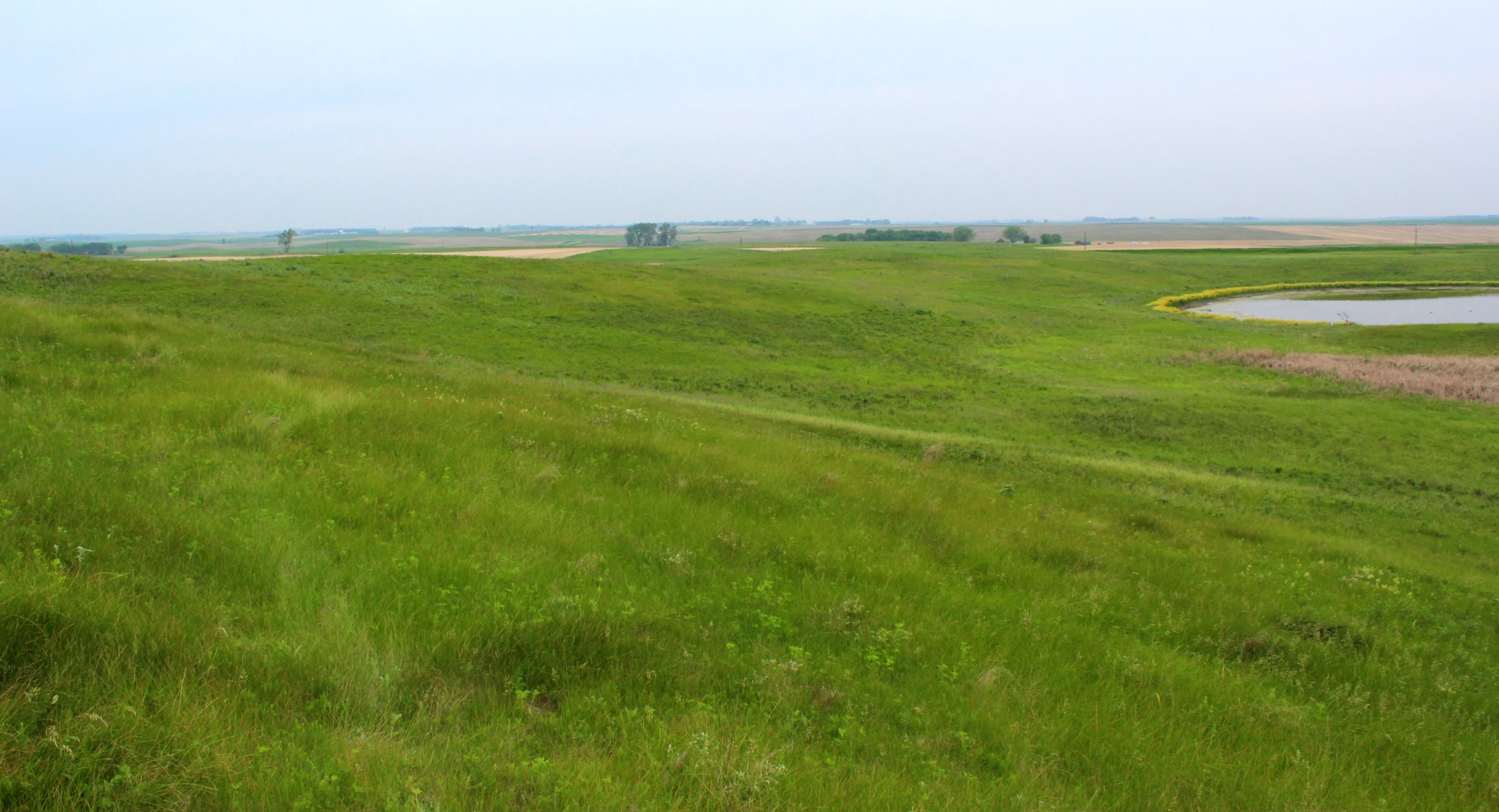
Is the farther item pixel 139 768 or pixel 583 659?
pixel 583 659

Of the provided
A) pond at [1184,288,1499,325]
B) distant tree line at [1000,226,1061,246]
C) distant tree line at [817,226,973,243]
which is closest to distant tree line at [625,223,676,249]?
distant tree line at [817,226,973,243]

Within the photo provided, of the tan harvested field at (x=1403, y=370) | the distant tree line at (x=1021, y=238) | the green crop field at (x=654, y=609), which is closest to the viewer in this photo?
the green crop field at (x=654, y=609)

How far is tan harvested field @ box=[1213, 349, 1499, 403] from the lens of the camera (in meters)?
31.5

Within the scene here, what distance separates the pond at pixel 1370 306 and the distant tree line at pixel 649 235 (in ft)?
410

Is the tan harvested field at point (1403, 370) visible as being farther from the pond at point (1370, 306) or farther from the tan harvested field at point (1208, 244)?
the tan harvested field at point (1208, 244)

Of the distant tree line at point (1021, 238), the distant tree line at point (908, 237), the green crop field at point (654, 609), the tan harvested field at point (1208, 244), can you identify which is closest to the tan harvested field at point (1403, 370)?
the green crop field at point (654, 609)

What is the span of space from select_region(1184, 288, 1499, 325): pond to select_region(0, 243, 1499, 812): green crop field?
1897 inches

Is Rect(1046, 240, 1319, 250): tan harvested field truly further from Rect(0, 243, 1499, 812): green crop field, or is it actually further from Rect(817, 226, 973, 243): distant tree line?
Rect(0, 243, 1499, 812): green crop field

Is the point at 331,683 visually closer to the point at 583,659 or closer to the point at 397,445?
the point at 583,659

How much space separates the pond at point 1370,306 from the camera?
5931cm

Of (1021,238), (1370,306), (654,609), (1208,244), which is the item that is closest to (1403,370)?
(1370,306)

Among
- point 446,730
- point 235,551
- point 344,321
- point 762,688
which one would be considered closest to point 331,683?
point 446,730

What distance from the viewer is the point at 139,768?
3627 mm

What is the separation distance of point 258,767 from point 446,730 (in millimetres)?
919
